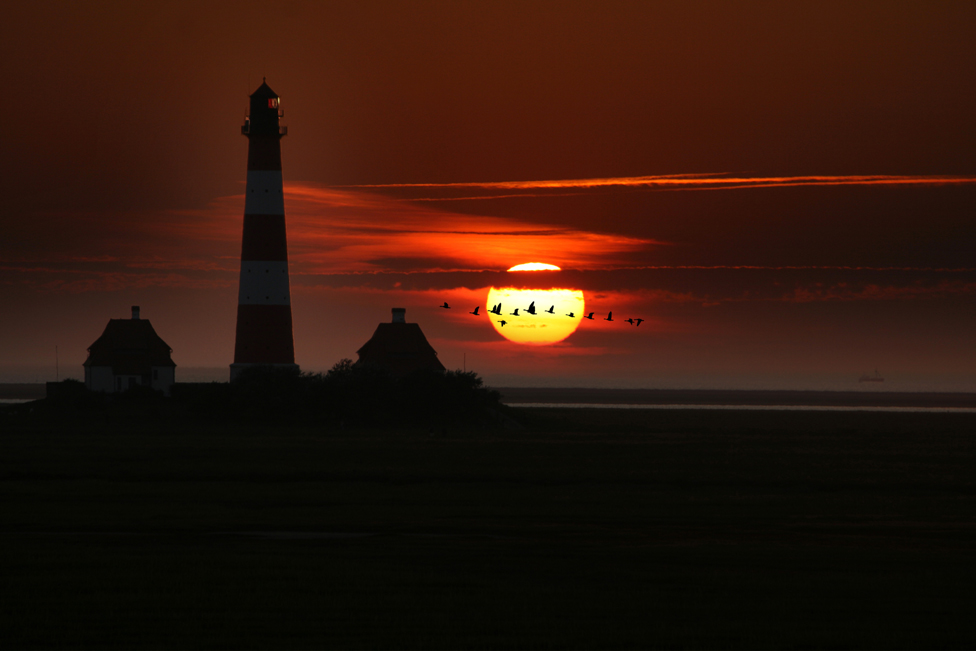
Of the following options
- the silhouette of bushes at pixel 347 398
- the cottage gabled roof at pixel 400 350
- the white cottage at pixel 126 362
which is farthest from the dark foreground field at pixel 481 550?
the cottage gabled roof at pixel 400 350

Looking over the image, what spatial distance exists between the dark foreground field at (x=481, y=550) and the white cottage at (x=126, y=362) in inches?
1260

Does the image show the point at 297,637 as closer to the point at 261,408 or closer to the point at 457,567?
the point at 457,567

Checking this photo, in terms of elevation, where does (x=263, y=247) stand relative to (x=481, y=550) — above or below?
above

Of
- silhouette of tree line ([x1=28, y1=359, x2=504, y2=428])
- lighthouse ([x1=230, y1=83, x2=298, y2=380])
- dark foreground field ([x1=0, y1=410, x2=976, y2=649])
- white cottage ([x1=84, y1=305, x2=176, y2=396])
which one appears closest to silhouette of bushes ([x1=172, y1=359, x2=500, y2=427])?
silhouette of tree line ([x1=28, y1=359, x2=504, y2=428])

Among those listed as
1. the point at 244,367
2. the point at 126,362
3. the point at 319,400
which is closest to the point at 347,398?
the point at 319,400

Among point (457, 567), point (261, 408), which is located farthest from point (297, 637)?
point (261, 408)

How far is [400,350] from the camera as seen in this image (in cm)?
8781

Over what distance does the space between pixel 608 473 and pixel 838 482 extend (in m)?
8.15

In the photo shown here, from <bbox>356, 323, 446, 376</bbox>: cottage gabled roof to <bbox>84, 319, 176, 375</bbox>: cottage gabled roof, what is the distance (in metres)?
14.3

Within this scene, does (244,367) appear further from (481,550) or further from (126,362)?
(481,550)

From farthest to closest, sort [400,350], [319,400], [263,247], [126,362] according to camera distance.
→ [400,350] < [126,362] < [319,400] < [263,247]

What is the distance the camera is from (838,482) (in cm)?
4188

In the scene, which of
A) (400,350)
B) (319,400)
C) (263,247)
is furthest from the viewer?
(400,350)

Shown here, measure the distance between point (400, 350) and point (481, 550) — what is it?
2446 inches
